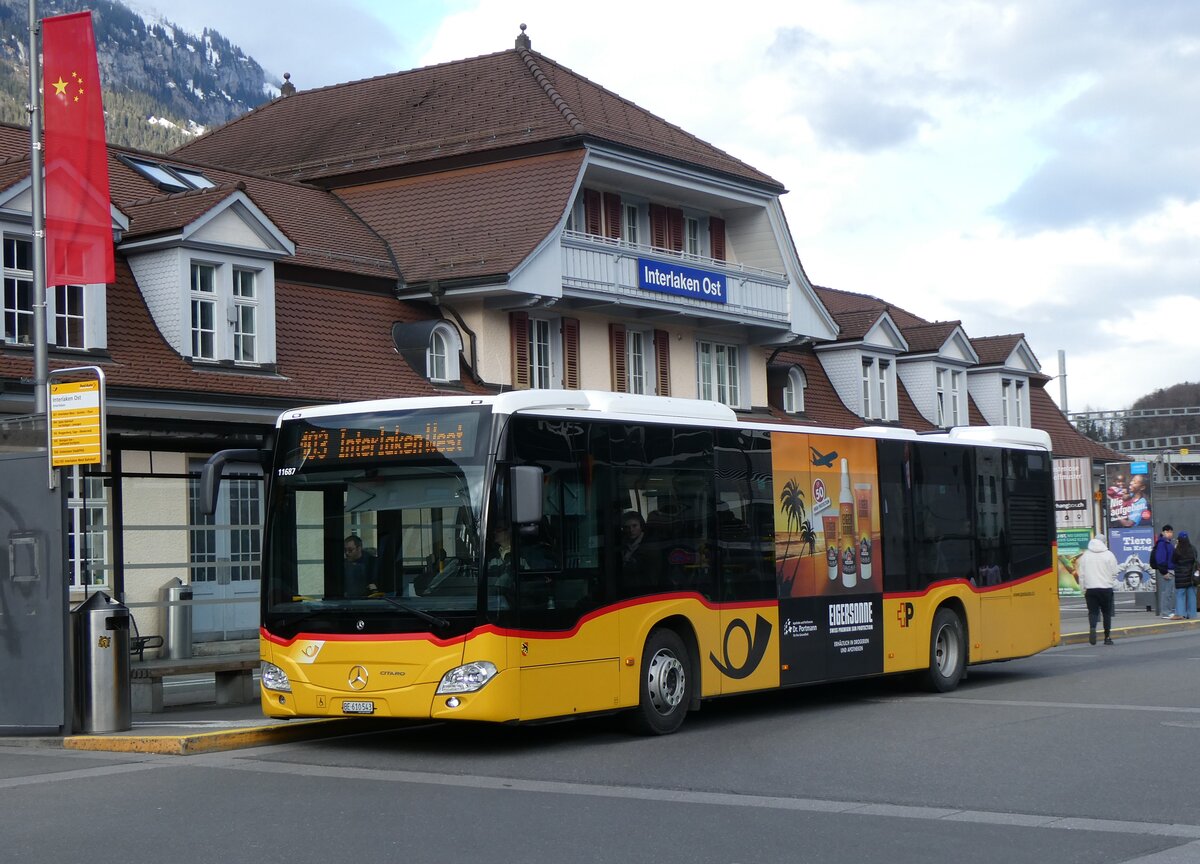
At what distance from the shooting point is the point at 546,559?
1353cm

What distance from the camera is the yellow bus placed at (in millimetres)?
13156

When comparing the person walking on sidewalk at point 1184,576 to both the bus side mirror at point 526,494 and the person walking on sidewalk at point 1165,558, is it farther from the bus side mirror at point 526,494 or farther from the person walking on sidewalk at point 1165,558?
the bus side mirror at point 526,494

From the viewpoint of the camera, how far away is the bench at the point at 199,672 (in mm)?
17406

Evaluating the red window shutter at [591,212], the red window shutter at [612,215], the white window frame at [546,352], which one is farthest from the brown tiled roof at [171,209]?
the red window shutter at [612,215]

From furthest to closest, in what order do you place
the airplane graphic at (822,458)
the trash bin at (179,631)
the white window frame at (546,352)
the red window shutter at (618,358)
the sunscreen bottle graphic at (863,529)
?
1. the red window shutter at (618,358)
2. the white window frame at (546,352)
3. the trash bin at (179,631)
4. the sunscreen bottle graphic at (863,529)
5. the airplane graphic at (822,458)

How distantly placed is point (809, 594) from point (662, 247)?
62.5 feet

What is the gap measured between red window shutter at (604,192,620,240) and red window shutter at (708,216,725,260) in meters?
3.54

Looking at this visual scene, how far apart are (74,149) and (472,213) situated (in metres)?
14.5

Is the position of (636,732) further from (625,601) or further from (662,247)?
(662,247)

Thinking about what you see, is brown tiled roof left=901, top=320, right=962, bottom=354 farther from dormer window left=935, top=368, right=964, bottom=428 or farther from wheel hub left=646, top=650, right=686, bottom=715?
wheel hub left=646, top=650, right=686, bottom=715

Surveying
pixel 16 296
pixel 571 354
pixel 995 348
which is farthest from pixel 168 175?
pixel 995 348

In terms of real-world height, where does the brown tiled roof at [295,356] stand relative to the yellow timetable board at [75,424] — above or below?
above

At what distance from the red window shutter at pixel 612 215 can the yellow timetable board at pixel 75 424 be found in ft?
64.7

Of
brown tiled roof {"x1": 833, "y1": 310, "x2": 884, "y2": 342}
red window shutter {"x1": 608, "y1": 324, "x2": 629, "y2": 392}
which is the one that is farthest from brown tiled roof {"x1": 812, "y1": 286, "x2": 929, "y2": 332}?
red window shutter {"x1": 608, "y1": 324, "x2": 629, "y2": 392}
